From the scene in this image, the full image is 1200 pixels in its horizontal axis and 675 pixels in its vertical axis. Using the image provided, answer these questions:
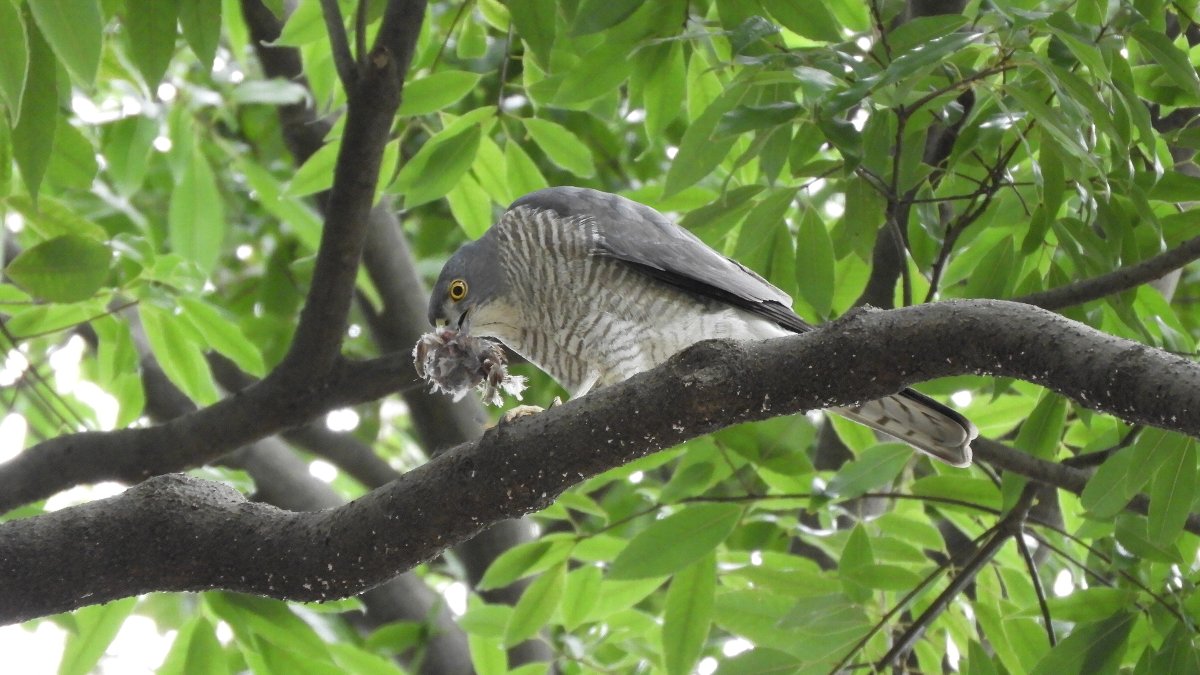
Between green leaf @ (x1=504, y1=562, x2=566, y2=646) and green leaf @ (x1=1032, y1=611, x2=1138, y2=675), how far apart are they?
4.40ft

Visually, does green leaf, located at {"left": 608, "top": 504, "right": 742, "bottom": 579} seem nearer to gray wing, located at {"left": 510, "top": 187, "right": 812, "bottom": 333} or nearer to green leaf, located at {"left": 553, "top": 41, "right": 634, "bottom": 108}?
gray wing, located at {"left": 510, "top": 187, "right": 812, "bottom": 333}

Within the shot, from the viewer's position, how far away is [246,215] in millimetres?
6840

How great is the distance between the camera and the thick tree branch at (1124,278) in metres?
2.85

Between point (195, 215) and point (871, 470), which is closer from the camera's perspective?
point (871, 470)

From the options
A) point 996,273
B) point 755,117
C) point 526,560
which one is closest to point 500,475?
point 755,117

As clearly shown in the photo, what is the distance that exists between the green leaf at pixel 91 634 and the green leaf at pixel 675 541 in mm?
1313

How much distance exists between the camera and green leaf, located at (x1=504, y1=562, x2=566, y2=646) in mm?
3520

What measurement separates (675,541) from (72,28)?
2.04 meters

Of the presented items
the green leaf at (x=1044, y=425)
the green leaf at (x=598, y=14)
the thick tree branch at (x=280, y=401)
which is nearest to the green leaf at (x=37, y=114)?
the thick tree branch at (x=280, y=401)

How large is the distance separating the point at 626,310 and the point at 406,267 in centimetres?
192

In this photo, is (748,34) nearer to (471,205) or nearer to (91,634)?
(471,205)

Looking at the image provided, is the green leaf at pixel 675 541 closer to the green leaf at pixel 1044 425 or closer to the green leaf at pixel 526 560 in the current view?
the green leaf at pixel 526 560

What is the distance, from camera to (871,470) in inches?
133

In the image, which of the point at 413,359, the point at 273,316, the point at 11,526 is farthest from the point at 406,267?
the point at 11,526
